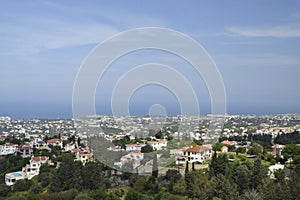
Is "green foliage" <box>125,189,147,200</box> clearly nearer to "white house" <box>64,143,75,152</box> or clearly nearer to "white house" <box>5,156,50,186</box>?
"white house" <box>5,156,50,186</box>

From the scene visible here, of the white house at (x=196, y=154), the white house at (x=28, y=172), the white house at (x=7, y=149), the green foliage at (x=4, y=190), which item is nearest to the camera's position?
the green foliage at (x=4, y=190)

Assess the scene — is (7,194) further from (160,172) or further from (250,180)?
(250,180)

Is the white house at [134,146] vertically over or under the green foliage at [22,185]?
over

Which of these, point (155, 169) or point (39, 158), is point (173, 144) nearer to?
point (155, 169)

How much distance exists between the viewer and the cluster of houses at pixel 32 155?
9.10m

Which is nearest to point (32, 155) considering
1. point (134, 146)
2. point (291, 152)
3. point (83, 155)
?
point (83, 155)

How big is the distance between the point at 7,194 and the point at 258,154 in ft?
22.5

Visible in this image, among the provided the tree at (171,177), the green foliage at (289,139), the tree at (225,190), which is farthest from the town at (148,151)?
the green foliage at (289,139)

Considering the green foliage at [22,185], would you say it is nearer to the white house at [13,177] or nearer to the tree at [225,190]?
the white house at [13,177]

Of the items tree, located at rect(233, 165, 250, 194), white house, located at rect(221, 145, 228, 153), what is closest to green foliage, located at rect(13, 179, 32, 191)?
tree, located at rect(233, 165, 250, 194)

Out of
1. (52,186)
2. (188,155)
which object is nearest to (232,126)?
(188,155)

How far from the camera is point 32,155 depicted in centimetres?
1175

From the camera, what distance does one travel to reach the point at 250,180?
21.4ft

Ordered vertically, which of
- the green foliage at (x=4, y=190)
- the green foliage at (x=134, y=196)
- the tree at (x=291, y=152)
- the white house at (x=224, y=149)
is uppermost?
the tree at (x=291, y=152)
